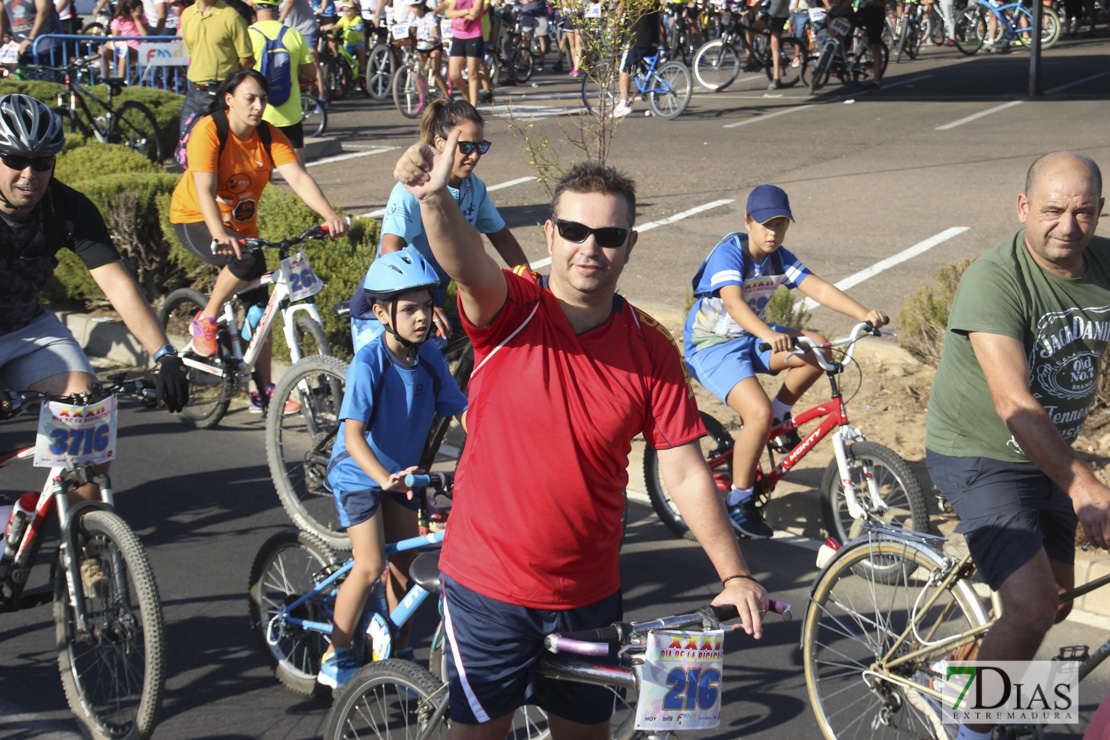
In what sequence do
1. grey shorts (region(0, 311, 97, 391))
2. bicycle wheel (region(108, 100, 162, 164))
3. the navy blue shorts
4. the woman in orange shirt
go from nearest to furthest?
the navy blue shorts
grey shorts (region(0, 311, 97, 391))
the woman in orange shirt
bicycle wheel (region(108, 100, 162, 164))

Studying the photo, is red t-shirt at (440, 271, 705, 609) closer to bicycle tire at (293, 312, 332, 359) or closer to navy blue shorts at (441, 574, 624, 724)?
navy blue shorts at (441, 574, 624, 724)

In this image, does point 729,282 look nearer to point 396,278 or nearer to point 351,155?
point 396,278

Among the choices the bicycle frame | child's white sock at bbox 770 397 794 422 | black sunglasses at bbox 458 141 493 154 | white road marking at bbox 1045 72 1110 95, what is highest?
black sunglasses at bbox 458 141 493 154

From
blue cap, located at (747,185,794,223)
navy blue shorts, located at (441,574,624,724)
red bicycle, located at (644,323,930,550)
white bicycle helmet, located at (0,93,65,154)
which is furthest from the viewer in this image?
blue cap, located at (747,185,794,223)

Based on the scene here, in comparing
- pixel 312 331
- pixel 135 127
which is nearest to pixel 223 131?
pixel 312 331

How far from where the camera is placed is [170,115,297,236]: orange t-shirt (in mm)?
6289

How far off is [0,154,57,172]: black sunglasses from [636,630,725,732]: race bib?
304cm

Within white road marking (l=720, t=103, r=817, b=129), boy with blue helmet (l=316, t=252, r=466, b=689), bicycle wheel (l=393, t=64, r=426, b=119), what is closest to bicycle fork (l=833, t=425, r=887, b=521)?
boy with blue helmet (l=316, t=252, r=466, b=689)

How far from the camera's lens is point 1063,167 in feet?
10.4

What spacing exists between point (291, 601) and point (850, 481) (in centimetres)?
257

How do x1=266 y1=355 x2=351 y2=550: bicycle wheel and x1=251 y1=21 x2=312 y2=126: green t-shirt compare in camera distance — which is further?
x1=251 y1=21 x2=312 y2=126: green t-shirt

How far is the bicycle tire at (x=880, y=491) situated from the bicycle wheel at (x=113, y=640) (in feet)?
9.57

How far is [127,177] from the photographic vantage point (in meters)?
8.78

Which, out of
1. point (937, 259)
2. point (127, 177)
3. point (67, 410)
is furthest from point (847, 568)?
point (127, 177)
